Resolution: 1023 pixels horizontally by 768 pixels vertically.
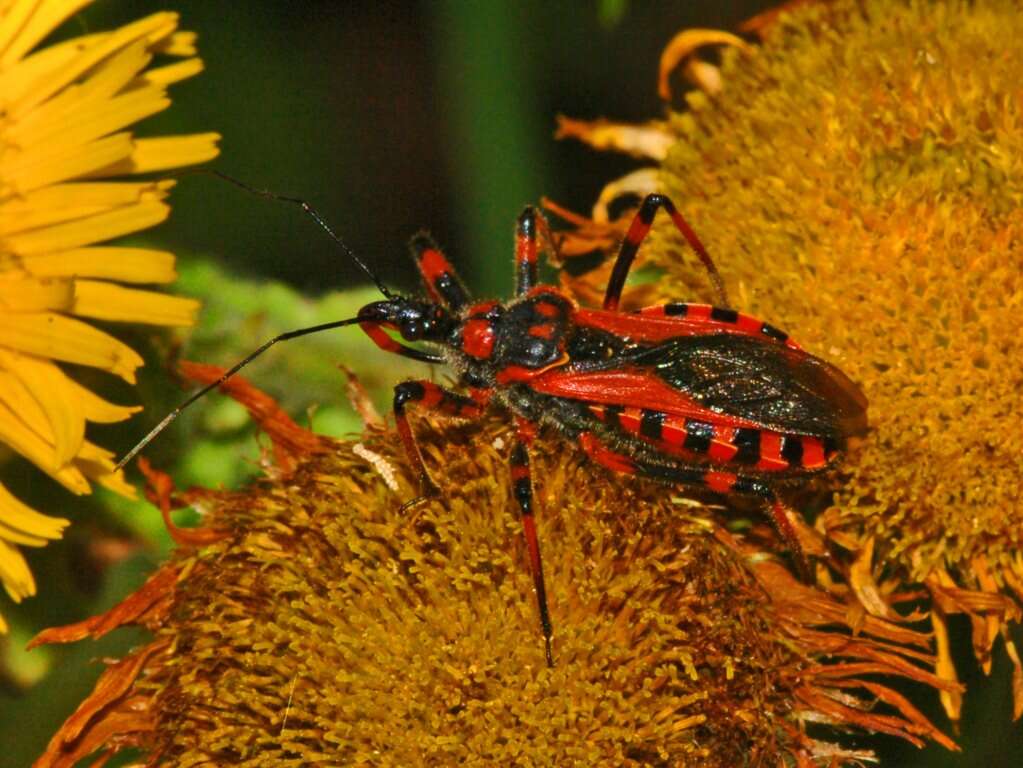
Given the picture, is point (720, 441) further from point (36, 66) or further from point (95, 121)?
point (36, 66)

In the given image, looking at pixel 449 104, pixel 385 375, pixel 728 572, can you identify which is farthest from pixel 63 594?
pixel 449 104

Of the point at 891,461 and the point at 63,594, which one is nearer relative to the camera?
the point at 891,461

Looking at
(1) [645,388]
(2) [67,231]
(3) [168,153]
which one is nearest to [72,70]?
(3) [168,153]

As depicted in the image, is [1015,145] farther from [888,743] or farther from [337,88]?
[337,88]

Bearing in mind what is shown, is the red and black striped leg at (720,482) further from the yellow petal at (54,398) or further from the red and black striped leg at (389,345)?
the yellow petal at (54,398)

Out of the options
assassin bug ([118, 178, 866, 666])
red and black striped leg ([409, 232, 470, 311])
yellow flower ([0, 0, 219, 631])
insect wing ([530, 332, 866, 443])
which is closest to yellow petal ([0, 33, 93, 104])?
yellow flower ([0, 0, 219, 631])

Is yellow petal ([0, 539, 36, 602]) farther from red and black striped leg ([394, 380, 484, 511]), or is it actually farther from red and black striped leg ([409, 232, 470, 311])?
red and black striped leg ([409, 232, 470, 311])
